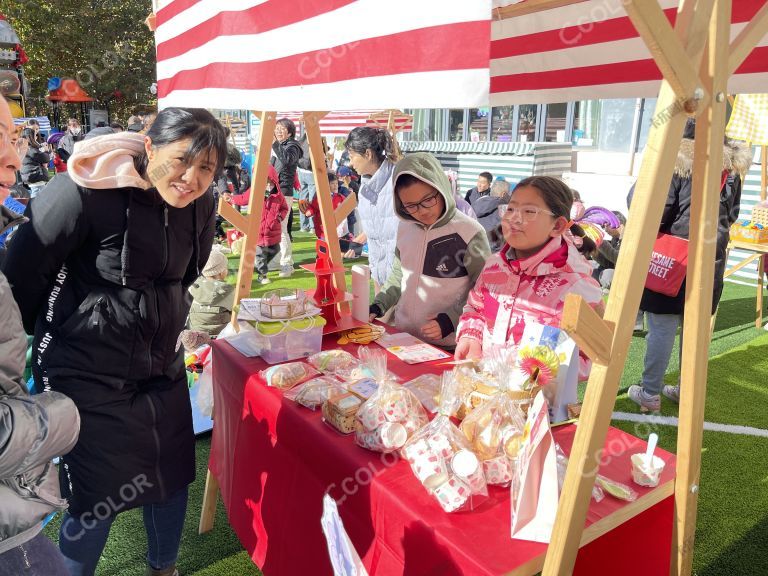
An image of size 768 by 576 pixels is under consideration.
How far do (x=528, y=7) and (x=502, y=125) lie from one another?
13973 mm

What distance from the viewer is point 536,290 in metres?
1.96

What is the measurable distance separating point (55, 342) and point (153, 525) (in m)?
0.88

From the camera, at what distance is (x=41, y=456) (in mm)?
1110

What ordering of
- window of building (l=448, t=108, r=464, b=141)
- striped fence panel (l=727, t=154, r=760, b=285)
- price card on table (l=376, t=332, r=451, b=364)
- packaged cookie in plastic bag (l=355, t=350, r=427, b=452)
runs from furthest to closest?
window of building (l=448, t=108, r=464, b=141) → striped fence panel (l=727, t=154, r=760, b=285) → price card on table (l=376, t=332, r=451, b=364) → packaged cookie in plastic bag (l=355, t=350, r=427, b=452)

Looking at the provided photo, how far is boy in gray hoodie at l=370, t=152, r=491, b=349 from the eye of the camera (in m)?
2.50

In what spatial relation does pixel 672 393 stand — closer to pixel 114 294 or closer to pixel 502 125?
pixel 114 294

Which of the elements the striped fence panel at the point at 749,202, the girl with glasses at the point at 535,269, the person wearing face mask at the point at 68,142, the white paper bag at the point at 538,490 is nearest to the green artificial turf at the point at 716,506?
the white paper bag at the point at 538,490

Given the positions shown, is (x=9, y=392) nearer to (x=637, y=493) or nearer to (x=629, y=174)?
(x=637, y=493)

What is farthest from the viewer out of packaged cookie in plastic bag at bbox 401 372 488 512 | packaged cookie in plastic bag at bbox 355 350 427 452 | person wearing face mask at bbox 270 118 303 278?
person wearing face mask at bbox 270 118 303 278

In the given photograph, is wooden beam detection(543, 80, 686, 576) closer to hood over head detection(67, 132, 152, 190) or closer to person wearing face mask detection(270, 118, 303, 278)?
hood over head detection(67, 132, 152, 190)

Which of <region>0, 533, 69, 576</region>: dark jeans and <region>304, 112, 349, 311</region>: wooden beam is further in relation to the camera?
<region>304, 112, 349, 311</region>: wooden beam

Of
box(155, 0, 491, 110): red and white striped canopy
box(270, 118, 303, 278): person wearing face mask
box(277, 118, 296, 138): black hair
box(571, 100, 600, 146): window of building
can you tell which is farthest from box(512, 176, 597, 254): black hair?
box(571, 100, 600, 146): window of building

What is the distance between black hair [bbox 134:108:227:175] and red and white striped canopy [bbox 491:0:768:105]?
3.55 feet

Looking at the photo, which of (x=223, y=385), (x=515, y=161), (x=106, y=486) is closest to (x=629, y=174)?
(x=515, y=161)
